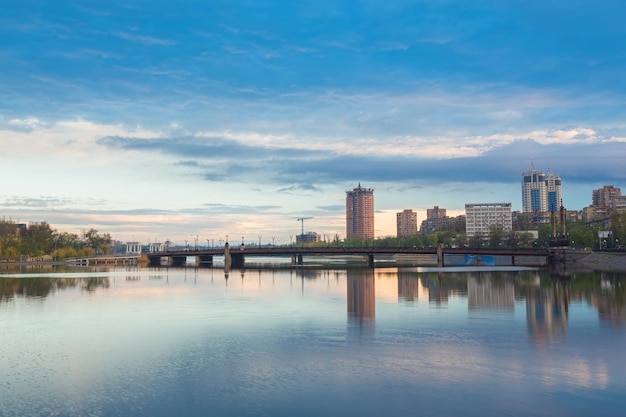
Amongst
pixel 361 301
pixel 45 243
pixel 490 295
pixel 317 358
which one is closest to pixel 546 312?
pixel 490 295

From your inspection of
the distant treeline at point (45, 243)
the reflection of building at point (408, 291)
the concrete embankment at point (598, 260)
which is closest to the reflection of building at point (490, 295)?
the reflection of building at point (408, 291)

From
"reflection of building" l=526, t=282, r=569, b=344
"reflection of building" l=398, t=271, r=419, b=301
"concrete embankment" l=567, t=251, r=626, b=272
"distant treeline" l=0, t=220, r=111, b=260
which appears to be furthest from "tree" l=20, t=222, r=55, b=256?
"reflection of building" l=526, t=282, r=569, b=344

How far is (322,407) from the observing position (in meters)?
18.1

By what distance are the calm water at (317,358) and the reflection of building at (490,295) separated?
635 millimetres

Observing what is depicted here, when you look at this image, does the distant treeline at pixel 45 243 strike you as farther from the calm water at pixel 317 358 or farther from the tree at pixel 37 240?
the calm water at pixel 317 358

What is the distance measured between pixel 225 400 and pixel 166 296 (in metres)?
39.7

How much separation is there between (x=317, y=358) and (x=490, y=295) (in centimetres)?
→ 3285

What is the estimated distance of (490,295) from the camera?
53.7 metres

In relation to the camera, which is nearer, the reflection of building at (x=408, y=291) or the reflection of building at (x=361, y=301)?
the reflection of building at (x=361, y=301)

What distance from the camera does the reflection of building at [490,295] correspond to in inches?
1775

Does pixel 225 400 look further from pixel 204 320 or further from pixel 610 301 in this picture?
pixel 610 301

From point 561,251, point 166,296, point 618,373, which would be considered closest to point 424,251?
point 561,251

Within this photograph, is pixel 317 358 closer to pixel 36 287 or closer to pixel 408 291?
pixel 408 291

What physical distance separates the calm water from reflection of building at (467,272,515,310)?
635 mm
